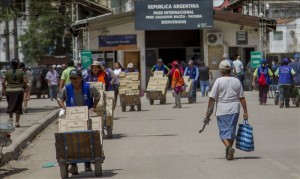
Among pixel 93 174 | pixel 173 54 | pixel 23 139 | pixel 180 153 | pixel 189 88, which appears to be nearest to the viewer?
pixel 93 174

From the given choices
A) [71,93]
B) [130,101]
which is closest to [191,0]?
[130,101]

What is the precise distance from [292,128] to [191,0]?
23.6 metres

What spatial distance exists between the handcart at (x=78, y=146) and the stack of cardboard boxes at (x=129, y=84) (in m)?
14.8

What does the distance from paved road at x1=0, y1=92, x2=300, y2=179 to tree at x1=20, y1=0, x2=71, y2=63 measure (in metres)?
38.5

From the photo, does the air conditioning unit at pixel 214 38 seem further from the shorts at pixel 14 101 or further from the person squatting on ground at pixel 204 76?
the shorts at pixel 14 101

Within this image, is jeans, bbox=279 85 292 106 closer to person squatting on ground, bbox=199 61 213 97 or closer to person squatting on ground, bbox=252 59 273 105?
person squatting on ground, bbox=252 59 273 105

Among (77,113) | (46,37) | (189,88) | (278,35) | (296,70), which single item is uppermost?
(46,37)

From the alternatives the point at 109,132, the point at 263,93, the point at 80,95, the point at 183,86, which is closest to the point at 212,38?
the point at 263,93

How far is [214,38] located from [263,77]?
15.8 m

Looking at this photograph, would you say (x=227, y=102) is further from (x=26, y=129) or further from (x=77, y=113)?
(x=26, y=129)

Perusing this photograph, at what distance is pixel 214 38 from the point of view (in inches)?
1720

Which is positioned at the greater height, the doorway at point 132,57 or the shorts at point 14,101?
the doorway at point 132,57

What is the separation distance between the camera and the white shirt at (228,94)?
13.1m

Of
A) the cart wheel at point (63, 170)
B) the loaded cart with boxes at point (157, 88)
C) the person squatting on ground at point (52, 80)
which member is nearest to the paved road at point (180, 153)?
the cart wheel at point (63, 170)
